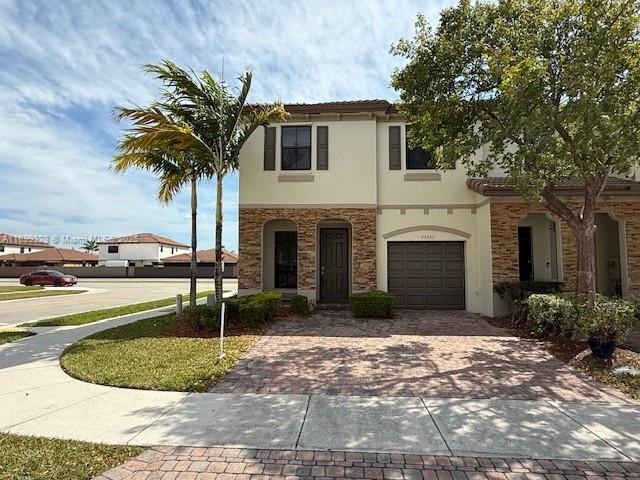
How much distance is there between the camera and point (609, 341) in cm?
664

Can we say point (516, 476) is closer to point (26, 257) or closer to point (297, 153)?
point (297, 153)

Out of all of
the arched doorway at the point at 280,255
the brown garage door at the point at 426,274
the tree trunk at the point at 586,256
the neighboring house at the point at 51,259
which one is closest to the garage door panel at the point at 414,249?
the brown garage door at the point at 426,274

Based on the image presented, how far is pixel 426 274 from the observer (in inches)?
516

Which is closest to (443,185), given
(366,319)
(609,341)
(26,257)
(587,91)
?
(366,319)

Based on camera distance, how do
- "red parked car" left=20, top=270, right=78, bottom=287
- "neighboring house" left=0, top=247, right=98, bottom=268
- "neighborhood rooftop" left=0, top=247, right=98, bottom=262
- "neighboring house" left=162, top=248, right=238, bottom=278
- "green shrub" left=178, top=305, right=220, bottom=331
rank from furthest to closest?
"neighborhood rooftop" left=0, top=247, right=98, bottom=262 → "neighboring house" left=0, top=247, right=98, bottom=268 → "neighboring house" left=162, top=248, right=238, bottom=278 → "red parked car" left=20, top=270, right=78, bottom=287 → "green shrub" left=178, top=305, right=220, bottom=331

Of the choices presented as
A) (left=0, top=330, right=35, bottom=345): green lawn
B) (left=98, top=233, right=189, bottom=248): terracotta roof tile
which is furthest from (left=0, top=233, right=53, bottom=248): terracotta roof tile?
(left=0, top=330, right=35, bottom=345): green lawn

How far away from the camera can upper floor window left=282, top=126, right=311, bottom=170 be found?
13312mm

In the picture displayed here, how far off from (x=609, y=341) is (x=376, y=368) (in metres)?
4.06

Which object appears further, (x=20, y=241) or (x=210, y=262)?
(x=20, y=241)

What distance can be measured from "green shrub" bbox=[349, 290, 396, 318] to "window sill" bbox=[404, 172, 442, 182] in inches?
169

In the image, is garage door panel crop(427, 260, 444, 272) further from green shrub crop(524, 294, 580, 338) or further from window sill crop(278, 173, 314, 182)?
window sill crop(278, 173, 314, 182)

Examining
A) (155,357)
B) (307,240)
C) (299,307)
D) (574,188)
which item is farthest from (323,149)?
(155,357)

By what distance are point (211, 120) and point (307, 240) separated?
4.96 meters

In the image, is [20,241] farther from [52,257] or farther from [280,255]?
[280,255]
